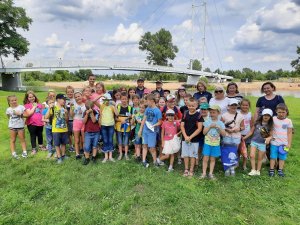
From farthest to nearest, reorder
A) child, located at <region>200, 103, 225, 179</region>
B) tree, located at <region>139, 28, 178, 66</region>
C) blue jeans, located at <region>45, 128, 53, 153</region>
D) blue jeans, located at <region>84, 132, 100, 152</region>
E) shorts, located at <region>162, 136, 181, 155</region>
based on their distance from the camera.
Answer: tree, located at <region>139, 28, 178, 66</region> < blue jeans, located at <region>45, 128, 53, 153</region> < blue jeans, located at <region>84, 132, 100, 152</region> < shorts, located at <region>162, 136, 181, 155</region> < child, located at <region>200, 103, 225, 179</region>

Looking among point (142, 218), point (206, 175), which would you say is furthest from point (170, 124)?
point (142, 218)

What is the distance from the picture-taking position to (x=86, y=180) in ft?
14.9

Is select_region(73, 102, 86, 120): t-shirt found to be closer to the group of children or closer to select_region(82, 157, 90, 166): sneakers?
the group of children

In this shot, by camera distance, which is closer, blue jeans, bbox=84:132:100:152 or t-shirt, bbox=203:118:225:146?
t-shirt, bbox=203:118:225:146

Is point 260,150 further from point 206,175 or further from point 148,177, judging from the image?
point 148,177

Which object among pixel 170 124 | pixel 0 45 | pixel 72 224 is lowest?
pixel 72 224

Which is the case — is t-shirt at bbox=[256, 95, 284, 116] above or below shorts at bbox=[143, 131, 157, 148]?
above

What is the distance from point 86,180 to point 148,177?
1.04m

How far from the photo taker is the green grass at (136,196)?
347cm

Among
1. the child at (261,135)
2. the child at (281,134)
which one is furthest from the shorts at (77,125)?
the child at (281,134)

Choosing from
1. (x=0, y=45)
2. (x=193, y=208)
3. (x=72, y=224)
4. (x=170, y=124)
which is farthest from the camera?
(x=0, y=45)

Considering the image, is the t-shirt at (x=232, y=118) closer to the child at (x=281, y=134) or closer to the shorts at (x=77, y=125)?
the child at (x=281, y=134)

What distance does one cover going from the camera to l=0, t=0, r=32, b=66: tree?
30.0 metres

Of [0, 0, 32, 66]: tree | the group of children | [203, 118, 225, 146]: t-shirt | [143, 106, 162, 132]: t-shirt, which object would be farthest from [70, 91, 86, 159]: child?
[0, 0, 32, 66]: tree
